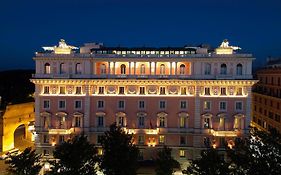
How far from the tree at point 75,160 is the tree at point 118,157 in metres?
1.60

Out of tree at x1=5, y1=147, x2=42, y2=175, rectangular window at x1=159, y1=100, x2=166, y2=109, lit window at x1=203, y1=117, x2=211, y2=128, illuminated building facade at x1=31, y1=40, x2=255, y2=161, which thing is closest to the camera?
tree at x1=5, y1=147, x2=42, y2=175

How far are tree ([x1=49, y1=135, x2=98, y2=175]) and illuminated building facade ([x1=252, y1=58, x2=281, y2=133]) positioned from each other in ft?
118

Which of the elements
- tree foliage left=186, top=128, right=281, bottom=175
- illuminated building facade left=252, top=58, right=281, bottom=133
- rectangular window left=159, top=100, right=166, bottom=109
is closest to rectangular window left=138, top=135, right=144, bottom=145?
rectangular window left=159, top=100, right=166, bottom=109

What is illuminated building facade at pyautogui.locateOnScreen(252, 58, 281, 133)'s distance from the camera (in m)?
66.8

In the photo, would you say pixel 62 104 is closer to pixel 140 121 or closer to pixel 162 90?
pixel 140 121

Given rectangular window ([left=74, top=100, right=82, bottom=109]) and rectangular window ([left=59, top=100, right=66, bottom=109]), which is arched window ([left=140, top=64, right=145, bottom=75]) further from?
rectangular window ([left=59, top=100, right=66, bottom=109])

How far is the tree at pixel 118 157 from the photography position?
1676 inches

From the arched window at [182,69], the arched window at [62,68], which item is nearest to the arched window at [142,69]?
the arched window at [182,69]

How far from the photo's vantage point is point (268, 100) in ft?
235

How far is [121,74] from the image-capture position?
195ft

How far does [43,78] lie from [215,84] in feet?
93.7

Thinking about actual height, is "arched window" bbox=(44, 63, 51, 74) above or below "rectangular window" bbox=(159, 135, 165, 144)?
above

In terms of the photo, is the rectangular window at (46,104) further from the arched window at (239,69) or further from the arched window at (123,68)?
the arched window at (239,69)

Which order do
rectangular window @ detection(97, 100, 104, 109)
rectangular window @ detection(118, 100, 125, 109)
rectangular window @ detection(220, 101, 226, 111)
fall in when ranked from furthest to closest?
1. rectangular window @ detection(97, 100, 104, 109)
2. rectangular window @ detection(118, 100, 125, 109)
3. rectangular window @ detection(220, 101, 226, 111)
